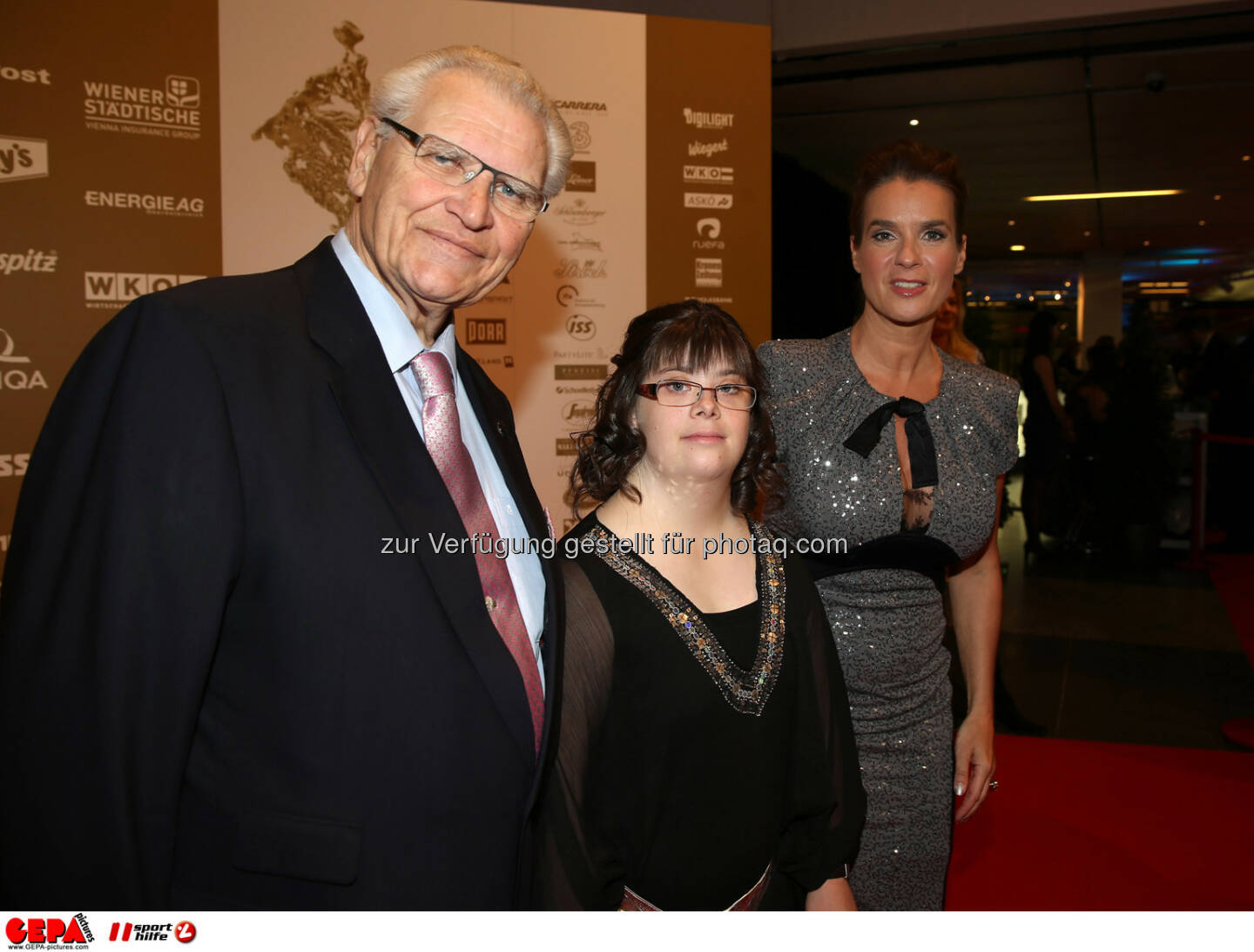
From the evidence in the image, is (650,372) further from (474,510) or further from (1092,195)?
(1092,195)

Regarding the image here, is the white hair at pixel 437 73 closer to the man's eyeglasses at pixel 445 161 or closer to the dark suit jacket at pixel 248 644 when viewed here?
the man's eyeglasses at pixel 445 161

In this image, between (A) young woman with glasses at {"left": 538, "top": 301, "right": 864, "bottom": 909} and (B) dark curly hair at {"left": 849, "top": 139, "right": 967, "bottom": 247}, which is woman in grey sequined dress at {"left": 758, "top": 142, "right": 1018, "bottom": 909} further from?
(A) young woman with glasses at {"left": 538, "top": 301, "right": 864, "bottom": 909}

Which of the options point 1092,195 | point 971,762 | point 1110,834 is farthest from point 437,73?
point 1092,195

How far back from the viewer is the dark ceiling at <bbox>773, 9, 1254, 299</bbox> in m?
6.12

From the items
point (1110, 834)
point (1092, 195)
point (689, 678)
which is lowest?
point (1110, 834)

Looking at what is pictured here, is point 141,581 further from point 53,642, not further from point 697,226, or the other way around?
point 697,226

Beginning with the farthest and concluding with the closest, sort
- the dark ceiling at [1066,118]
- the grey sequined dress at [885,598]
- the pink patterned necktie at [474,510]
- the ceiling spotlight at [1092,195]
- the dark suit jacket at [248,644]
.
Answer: the ceiling spotlight at [1092,195]
the dark ceiling at [1066,118]
the grey sequined dress at [885,598]
the pink patterned necktie at [474,510]
the dark suit jacket at [248,644]

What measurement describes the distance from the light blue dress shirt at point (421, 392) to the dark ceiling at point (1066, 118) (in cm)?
566

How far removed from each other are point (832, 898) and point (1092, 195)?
11674 mm

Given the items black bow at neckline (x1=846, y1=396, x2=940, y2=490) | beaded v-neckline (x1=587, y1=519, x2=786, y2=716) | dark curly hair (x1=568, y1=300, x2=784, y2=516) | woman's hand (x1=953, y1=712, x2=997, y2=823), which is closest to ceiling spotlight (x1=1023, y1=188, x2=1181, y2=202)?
black bow at neckline (x1=846, y1=396, x2=940, y2=490)

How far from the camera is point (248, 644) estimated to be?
1.02 m
